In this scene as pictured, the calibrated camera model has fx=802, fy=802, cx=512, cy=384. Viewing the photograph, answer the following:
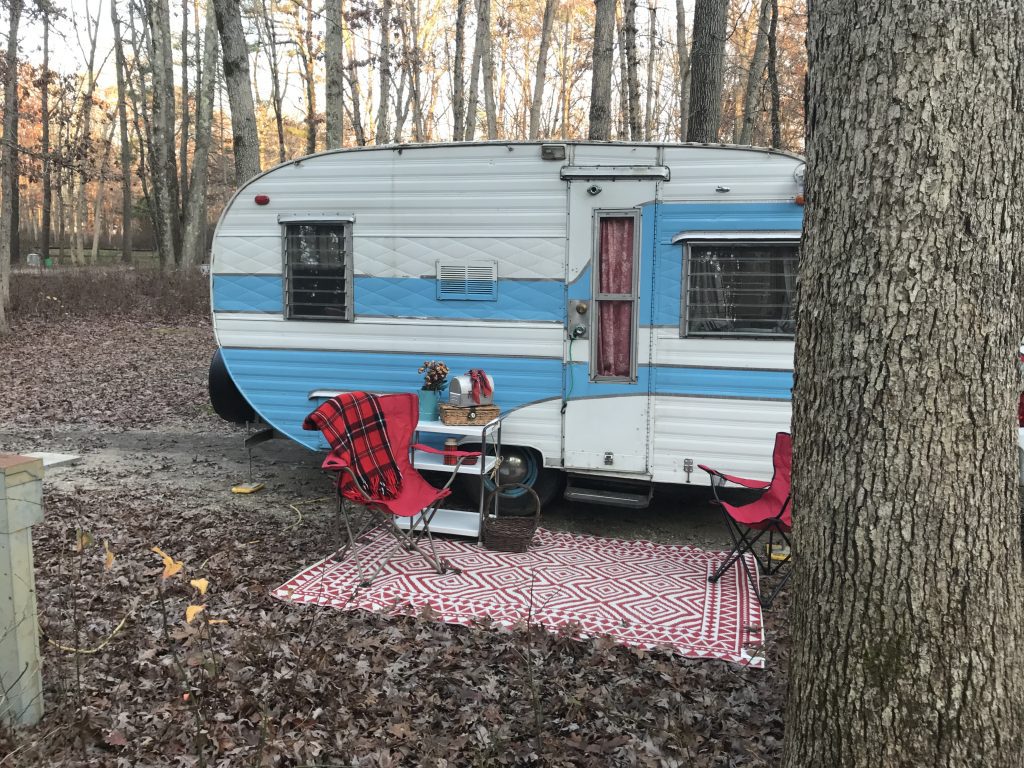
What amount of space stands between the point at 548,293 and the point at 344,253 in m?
1.63

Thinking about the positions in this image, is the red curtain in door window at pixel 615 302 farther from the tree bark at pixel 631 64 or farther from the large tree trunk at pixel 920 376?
the tree bark at pixel 631 64

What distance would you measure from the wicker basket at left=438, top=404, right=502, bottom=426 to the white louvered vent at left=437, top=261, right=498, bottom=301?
842mm

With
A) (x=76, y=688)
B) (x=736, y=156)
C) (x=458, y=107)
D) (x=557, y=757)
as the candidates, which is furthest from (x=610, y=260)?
(x=458, y=107)

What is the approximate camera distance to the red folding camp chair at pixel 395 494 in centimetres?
492

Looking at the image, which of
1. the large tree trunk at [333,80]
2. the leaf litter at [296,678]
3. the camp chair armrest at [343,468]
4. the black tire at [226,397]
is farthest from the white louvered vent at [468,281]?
the large tree trunk at [333,80]

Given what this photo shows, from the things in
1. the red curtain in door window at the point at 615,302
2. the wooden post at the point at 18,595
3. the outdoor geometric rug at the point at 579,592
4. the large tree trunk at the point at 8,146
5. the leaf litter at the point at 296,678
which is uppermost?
the large tree trunk at the point at 8,146

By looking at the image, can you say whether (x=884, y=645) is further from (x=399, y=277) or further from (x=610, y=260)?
(x=399, y=277)

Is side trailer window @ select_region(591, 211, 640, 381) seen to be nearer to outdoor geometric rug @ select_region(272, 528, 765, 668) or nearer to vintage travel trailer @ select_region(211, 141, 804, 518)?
vintage travel trailer @ select_region(211, 141, 804, 518)

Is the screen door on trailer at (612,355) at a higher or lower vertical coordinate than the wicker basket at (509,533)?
higher

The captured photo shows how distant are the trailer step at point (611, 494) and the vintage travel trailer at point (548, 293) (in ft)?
0.07

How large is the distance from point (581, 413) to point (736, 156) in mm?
2058

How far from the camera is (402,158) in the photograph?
19.6 ft

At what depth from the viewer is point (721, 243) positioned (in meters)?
5.52

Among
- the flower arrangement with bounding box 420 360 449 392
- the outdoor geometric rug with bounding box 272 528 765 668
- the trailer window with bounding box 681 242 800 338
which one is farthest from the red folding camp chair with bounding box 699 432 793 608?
→ the flower arrangement with bounding box 420 360 449 392
